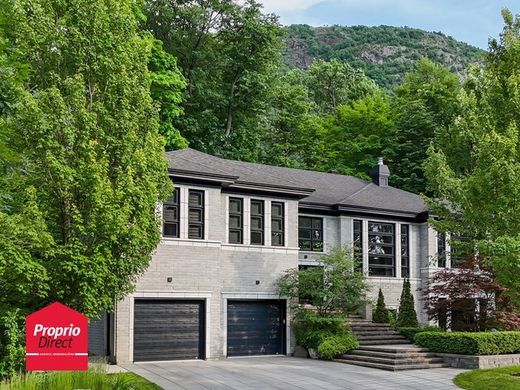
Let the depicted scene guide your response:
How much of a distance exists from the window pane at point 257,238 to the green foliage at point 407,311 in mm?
6829

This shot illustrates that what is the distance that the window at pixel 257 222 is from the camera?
78.8 feet

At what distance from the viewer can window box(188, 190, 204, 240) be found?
22281 mm

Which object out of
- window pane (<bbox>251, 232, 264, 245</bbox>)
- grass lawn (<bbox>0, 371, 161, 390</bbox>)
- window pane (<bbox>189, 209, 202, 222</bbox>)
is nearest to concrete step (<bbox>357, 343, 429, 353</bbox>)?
window pane (<bbox>251, 232, 264, 245</bbox>)

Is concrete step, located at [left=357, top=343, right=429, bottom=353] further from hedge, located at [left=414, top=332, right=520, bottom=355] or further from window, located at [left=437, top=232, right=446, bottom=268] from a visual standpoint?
window, located at [left=437, top=232, right=446, bottom=268]

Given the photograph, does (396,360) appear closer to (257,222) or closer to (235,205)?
(257,222)

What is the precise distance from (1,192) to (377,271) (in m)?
18.3

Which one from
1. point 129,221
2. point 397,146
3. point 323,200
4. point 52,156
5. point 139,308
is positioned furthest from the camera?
point 397,146

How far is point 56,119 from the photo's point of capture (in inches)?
540

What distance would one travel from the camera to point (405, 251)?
29234mm

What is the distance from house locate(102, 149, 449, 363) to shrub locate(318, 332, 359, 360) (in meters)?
1.82

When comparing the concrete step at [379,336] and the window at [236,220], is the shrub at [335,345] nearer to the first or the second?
the concrete step at [379,336]

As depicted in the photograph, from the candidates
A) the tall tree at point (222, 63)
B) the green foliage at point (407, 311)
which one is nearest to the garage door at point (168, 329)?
the green foliage at point (407, 311)

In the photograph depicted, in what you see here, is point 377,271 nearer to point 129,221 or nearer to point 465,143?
point 465,143

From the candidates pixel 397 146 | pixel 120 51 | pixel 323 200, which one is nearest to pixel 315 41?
pixel 397 146
